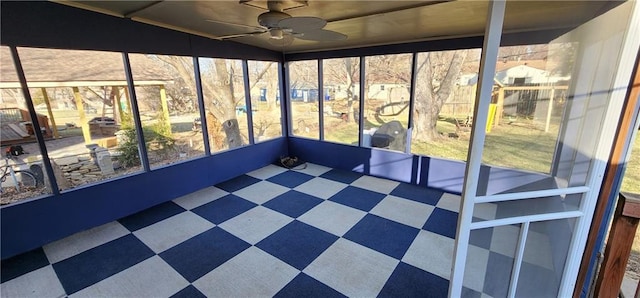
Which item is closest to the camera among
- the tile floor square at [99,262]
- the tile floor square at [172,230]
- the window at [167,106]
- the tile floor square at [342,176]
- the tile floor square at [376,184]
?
the tile floor square at [99,262]

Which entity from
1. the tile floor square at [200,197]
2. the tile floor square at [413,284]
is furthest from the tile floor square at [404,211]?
the tile floor square at [200,197]

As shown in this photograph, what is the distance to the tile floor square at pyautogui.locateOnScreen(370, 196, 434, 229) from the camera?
10.4 ft

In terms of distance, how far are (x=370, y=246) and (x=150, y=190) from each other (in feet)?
9.56

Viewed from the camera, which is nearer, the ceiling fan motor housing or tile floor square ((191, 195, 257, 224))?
the ceiling fan motor housing

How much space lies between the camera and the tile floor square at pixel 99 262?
225cm

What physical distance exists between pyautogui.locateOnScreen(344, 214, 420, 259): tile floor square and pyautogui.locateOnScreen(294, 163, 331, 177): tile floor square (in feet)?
5.66

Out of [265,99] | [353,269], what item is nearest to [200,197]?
[265,99]

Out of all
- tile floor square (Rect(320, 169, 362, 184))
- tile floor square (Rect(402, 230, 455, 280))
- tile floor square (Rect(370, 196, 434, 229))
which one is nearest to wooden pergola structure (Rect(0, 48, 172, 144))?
tile floor square (Rect(320, 169, 362, 184))

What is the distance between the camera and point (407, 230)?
2.97 meters

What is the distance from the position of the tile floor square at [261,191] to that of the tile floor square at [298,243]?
0.85 m

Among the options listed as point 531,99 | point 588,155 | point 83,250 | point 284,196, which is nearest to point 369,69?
point 284,196

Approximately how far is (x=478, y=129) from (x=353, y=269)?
1.65 m

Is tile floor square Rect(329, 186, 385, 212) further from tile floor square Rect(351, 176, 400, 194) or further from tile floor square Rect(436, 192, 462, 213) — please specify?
tile floor square Rect(436, 192, 462, 213)

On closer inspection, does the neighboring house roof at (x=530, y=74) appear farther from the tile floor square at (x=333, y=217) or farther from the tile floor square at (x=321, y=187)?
the tile floor square at (x=321, y=187)
